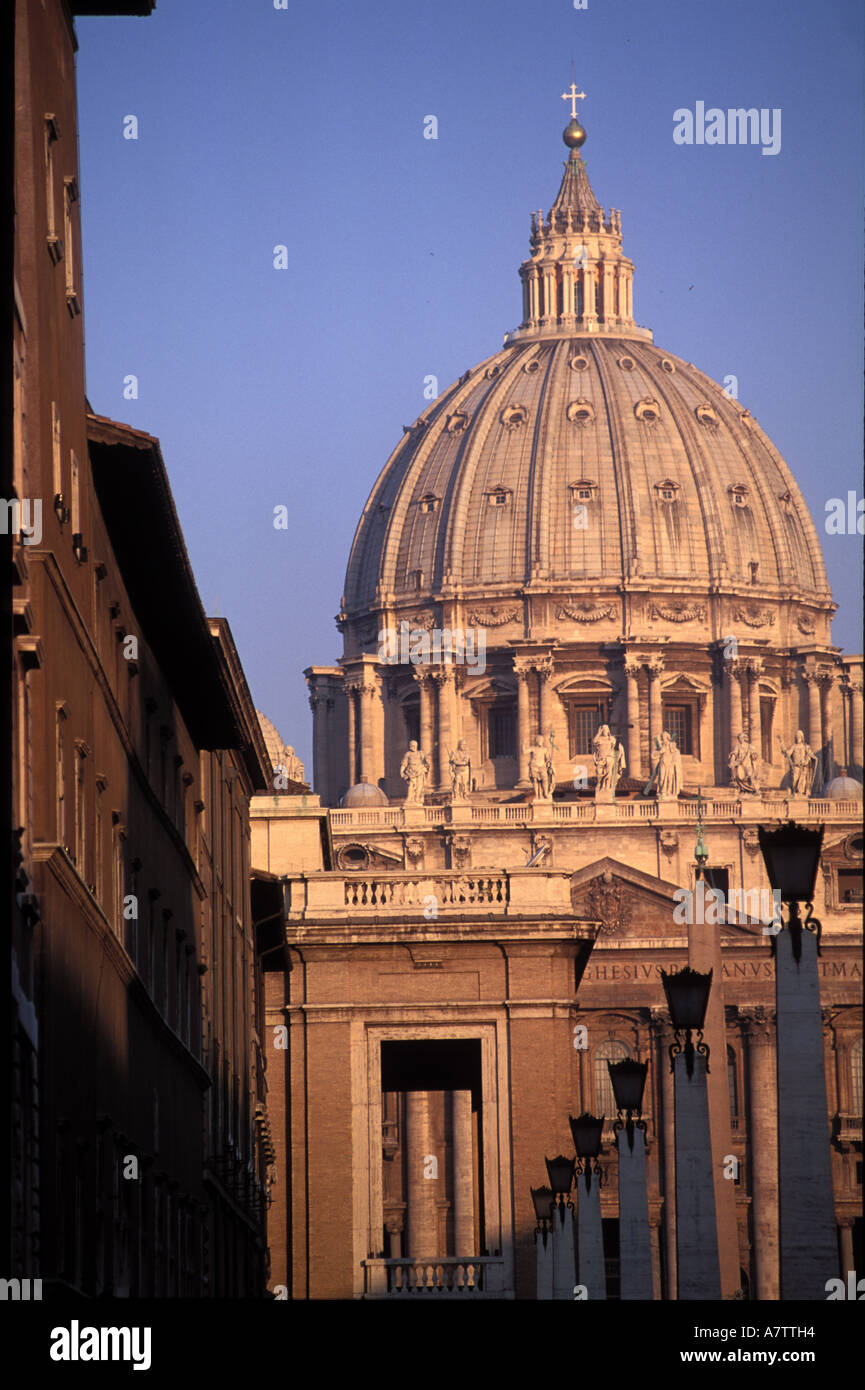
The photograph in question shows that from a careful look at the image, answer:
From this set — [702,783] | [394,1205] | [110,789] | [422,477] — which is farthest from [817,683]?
[110,789]

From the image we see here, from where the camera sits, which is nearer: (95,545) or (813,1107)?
(813,1107)

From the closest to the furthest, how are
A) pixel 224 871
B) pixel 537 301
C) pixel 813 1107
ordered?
pixel 813 1107
pixel 224 871
pixel 537 301

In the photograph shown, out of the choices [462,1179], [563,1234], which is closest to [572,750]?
[462,1179]

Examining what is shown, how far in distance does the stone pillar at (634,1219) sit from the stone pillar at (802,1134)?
9.87 m

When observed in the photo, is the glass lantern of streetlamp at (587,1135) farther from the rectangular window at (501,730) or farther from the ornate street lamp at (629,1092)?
the rectangular window at (501,730)

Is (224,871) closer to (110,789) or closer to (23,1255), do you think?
(110,789)

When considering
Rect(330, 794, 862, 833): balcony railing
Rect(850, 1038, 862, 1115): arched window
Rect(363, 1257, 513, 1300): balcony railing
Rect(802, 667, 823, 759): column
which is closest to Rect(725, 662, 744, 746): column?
Rect(802, 667, 823, 759): column

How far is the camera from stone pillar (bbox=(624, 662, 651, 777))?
15225cm

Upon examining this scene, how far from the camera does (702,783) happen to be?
152m

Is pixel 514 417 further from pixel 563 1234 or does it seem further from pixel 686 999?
pixel 686 999

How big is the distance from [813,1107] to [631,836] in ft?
388

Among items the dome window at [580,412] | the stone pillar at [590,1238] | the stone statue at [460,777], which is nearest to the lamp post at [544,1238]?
the stone pillar at [590,1238]

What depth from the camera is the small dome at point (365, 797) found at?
478 feet
